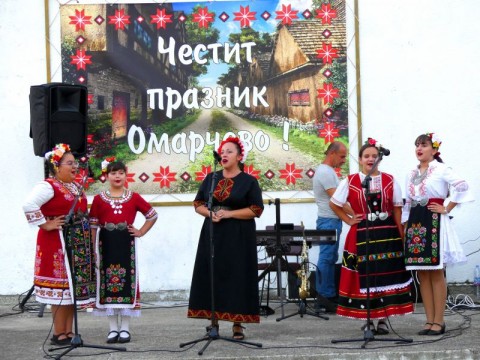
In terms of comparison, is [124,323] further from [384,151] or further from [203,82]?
[203,82]

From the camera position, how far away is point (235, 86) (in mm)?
10953

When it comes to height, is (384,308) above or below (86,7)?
below

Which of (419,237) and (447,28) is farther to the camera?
(447,28)

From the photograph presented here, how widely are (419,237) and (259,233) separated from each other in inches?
85.9

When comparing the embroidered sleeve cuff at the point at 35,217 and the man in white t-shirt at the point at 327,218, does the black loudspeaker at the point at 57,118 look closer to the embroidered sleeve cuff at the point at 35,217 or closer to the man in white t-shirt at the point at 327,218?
the embroidered sleeve cuff at the point at 35,217

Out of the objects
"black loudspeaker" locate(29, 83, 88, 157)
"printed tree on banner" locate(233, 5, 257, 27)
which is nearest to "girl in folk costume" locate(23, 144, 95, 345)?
"black loudspeaker" locate(29, 83, 88, 157)

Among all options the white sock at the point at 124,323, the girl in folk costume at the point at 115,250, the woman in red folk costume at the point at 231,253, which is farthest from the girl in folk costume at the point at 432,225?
the white sock at the point at 124,323

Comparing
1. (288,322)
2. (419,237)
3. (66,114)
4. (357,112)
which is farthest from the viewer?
→ (357,112)

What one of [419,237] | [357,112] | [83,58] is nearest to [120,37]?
[83,58]

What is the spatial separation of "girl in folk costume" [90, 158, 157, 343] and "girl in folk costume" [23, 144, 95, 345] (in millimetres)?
132

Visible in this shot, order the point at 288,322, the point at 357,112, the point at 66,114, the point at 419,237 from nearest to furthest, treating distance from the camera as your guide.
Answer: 1. the point at 419,237
2. the point at 288,322
3. the point at 66,114
4. the point at 357,112

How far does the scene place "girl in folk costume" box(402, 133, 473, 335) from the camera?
25.5 ft

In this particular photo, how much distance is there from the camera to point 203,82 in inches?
431

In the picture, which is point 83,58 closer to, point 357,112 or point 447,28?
point 357,112
